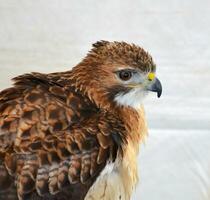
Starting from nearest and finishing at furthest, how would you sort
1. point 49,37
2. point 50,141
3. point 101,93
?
point 50,141, point 101,93, point 49,37

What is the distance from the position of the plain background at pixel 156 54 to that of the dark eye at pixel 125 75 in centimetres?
12

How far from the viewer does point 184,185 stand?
0.83 metres

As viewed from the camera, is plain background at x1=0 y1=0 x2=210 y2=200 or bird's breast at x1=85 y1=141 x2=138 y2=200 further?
plain background at x1=0 y1=0 x2=210 y2=200

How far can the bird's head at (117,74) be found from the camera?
0.74 m

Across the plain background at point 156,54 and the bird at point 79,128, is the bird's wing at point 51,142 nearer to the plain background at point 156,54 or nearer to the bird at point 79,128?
the bird at point 79,128

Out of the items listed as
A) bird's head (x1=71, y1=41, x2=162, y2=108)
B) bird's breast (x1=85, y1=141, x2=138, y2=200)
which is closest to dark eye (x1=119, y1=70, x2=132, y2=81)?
bird's head (x1=71, y1=41, x2=162, y2=108)

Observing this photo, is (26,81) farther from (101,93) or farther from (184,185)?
(184,185)

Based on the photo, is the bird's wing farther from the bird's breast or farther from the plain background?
the plain background

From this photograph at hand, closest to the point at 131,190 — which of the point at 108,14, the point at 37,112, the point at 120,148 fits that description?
the point at 120,148

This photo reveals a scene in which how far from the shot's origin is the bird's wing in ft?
2.10

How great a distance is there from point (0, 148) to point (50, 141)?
0.07 meters

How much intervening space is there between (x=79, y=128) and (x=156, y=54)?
26 centimetres

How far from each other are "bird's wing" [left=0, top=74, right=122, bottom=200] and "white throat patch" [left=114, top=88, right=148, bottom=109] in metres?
0.04

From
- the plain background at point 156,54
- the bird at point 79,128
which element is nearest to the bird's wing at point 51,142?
the bird at point 79,128
